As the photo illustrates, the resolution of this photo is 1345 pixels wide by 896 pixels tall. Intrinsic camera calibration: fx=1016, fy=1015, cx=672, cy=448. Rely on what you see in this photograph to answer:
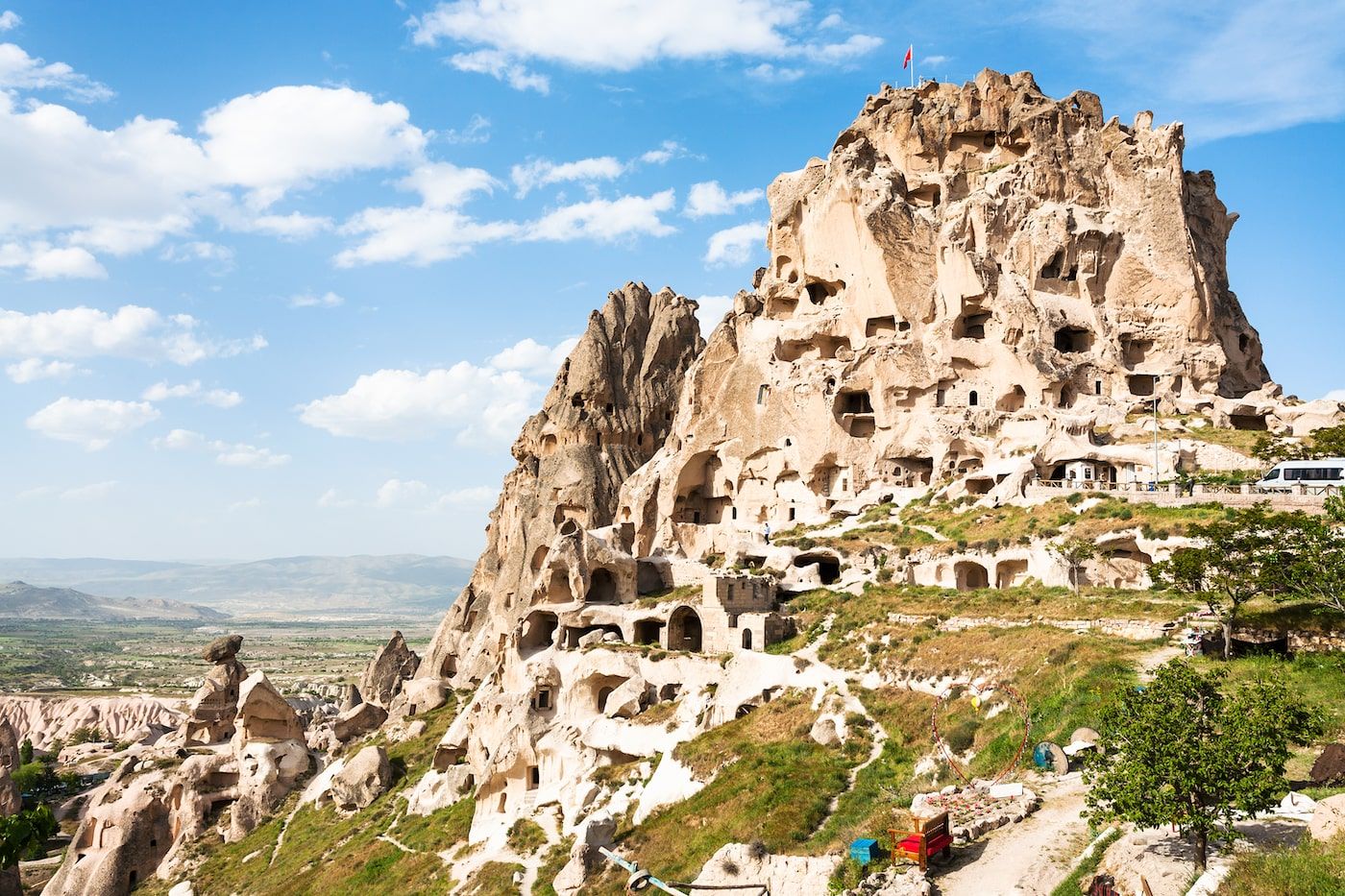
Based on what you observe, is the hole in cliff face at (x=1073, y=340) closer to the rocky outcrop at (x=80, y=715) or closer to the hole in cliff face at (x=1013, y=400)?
the hole in cliff face at (x=1013, y=400)

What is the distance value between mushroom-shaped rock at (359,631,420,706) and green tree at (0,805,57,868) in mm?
19391

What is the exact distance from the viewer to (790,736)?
106 feet

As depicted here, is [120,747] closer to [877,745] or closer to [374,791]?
[374,791]

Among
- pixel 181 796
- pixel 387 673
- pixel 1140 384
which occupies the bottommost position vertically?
pixel 181 796

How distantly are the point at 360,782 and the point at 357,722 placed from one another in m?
14.3

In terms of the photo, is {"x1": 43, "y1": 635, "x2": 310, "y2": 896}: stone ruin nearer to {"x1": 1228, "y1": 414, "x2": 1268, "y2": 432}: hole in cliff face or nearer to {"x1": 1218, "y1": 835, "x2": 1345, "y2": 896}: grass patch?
{"x1": 1218, "y1": 835, "x2": 1345, "y2": 896}: grass patch

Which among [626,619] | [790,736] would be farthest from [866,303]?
[790,736]

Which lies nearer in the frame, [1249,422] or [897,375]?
[1249,422]

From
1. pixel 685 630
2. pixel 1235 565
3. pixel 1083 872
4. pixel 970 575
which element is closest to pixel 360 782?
pixel 685 630

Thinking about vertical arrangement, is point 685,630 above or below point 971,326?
below

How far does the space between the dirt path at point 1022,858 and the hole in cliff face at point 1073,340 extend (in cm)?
4792

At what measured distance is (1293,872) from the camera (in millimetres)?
14617

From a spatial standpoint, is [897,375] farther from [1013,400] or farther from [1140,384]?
[1140,384]

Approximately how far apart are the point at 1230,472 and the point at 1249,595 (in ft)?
71.0
